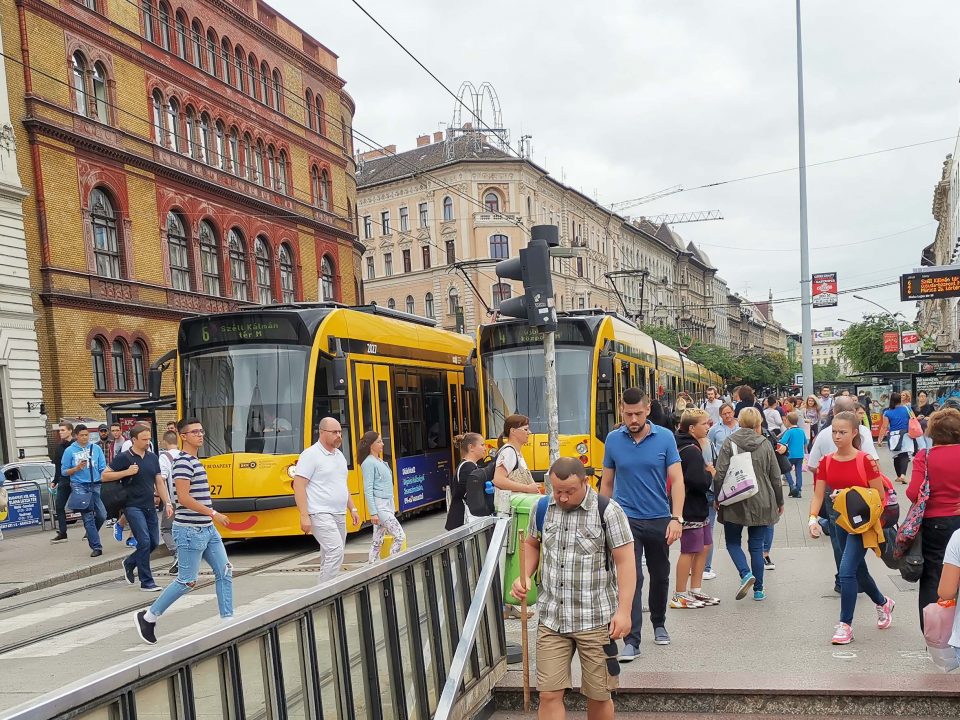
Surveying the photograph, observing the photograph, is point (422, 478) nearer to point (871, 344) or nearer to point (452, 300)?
point (452, 300)

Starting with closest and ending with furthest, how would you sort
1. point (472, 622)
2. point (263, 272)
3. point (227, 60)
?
point (472, 622) < point (227, 60) < point (263, 272)

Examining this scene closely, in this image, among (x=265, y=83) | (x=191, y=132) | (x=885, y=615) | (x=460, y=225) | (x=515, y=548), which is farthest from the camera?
(x=460, y=225)

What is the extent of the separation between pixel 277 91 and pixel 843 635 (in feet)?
114

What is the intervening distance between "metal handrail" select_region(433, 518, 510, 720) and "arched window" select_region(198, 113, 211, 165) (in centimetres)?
2863

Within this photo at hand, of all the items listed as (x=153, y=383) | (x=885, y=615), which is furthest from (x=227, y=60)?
(x=885, y=615)

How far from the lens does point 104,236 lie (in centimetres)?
2745

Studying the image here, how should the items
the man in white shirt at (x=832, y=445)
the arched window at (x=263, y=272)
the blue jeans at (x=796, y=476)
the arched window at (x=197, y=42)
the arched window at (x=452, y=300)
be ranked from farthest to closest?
the arched window at (x=452, y=300), the arched window at (x=263, y=272), the arched window at (x=197, y=42), the blue jeans at (x=796, y=476), the man in white shirt at (x=832, y=445)

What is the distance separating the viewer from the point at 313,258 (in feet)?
129

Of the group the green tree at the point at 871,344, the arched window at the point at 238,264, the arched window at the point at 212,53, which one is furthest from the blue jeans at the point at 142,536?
the green tree at the point at 871,344

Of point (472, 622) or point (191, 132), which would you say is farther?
point (191, 132)

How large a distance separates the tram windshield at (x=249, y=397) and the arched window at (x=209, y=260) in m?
19.8

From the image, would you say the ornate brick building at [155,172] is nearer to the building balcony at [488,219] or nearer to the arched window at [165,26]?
the arched window at [165,26]

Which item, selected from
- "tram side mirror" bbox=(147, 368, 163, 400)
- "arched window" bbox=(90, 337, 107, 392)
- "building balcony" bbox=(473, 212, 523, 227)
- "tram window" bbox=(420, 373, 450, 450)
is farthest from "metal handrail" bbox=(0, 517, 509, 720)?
"building balcony" bbox=(473, 212, 523, 227)

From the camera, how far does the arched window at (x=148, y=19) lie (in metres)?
29.5
